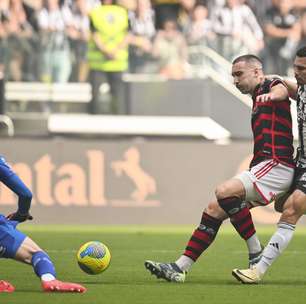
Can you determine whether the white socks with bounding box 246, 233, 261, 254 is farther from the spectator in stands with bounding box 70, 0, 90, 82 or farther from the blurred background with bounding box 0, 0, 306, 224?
the spectator in stands with bounding box 70, 0, 90, 82

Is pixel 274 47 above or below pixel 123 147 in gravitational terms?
above

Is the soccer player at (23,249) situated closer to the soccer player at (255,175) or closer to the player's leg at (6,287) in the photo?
the player's leg at (6,287)

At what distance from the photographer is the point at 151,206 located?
18.5 metres

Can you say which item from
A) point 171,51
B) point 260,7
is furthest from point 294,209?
point 260,7

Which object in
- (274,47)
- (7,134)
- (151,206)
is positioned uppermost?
(274,47)

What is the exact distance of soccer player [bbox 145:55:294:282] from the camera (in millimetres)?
9859

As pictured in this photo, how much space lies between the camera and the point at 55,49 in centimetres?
1823

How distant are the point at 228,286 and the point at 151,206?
29.2 ft

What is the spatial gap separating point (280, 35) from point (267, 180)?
9.07 meters

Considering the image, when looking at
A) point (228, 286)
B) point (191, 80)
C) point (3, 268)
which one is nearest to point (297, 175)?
point (228, 286)

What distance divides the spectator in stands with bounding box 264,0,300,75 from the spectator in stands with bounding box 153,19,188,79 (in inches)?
54.6

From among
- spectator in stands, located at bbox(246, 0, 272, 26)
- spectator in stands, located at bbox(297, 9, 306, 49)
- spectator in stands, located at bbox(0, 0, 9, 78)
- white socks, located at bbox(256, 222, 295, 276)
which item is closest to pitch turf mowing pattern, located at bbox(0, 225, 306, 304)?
white socks, located at bbox(256, 222, 295, 276)

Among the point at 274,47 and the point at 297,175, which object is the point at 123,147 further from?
the point at 297,175

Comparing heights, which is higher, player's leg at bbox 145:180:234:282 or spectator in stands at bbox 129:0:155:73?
spectator in stands at bbox 129:0:155:73
